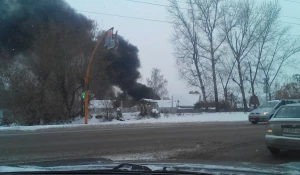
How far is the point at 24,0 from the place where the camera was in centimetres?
3409

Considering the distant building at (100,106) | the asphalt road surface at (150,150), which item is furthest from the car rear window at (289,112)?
the distant building at (100,106)

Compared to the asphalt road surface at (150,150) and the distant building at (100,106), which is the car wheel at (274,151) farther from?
the distant building at (100,106)

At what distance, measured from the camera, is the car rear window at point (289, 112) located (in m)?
7.94

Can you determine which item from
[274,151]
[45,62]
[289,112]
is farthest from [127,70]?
[289,112]

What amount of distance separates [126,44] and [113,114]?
18764 millimetres

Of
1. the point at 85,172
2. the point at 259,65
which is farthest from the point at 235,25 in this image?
the point at 85,172

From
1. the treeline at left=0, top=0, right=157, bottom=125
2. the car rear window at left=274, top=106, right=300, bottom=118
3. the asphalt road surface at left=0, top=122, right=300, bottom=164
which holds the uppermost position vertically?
the treeline at left=0, top=0, right=157, bottom=125

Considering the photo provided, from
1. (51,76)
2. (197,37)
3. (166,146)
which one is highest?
(197,37)

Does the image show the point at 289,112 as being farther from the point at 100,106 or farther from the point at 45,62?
the point at 45,62

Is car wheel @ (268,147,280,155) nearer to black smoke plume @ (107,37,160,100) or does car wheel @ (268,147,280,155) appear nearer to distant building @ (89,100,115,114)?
distant building @ (89,100,115,114)

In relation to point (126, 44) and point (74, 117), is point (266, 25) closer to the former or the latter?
point (126, 44)

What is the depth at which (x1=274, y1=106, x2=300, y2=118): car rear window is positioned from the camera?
794cm

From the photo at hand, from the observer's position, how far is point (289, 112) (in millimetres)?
8148

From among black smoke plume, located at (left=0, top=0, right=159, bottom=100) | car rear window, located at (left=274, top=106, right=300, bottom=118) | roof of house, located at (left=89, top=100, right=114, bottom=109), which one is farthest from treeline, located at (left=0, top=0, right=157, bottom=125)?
car rear window, located at (left=274, top=106, right=300, bottom=118)
